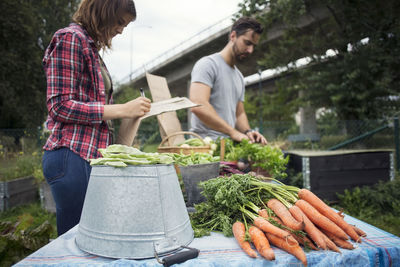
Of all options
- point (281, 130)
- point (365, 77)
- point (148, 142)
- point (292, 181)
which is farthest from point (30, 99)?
point (365, 77)

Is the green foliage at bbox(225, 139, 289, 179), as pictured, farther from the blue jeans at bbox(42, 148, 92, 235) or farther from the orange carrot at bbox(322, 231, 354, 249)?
the blue jeans at bbox(42, 148, 92, 235)

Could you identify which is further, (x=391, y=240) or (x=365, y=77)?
(x=365, y=77)

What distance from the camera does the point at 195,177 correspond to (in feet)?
5.00

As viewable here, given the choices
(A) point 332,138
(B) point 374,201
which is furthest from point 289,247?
(A) point 332,138

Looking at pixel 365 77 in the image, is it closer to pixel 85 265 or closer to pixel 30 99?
pixel 85 265

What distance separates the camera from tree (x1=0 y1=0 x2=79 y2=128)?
1114 centimetres

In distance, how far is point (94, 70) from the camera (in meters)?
1.70

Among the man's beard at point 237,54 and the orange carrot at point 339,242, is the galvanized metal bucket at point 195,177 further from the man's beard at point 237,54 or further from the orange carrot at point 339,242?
the man's beard at point 237,54

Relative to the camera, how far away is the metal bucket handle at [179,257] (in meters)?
0.93

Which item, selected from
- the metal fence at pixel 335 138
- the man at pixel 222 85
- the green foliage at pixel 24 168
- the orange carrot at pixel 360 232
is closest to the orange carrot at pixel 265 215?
the orange carrot at pixel 360 232

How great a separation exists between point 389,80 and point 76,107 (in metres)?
8.97

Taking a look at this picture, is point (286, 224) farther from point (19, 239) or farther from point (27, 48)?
point (27, 48)

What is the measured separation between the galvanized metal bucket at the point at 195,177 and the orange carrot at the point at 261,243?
0.45 m

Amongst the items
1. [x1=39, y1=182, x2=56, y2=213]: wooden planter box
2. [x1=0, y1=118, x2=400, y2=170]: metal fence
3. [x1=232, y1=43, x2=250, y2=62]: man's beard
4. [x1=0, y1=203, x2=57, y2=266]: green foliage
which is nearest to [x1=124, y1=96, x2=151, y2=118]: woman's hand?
[x1=0, y1=203, x2=57, y2=266]: green foliage
